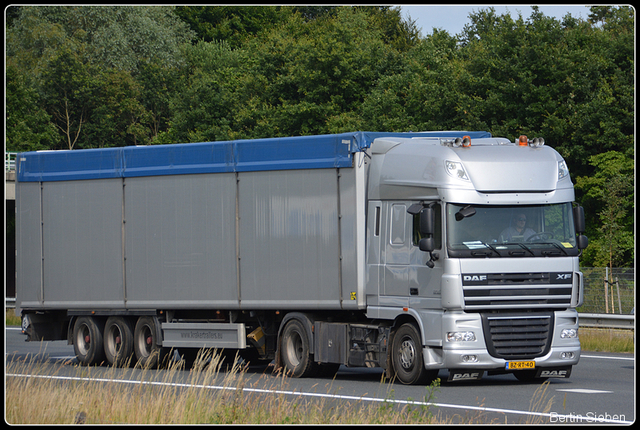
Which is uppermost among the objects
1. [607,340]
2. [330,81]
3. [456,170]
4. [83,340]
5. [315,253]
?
[330,81]

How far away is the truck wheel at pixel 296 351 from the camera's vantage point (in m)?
15.8

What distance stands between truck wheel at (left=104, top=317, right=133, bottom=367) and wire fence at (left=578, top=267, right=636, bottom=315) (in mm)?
11967

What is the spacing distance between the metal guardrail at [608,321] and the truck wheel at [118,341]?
10107 mm

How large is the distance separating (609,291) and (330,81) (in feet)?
79.6

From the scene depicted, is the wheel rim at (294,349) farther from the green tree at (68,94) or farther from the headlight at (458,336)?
the green tree at (68,94)

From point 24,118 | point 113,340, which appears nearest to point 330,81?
point 24,118

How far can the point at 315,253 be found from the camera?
15578 millimetres

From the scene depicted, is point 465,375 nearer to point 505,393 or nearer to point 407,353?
point 505,393

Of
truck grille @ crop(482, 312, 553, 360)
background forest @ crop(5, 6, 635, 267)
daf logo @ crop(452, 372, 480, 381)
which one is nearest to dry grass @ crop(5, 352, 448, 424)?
daf logo @ crop(452, 372, 480, 381)

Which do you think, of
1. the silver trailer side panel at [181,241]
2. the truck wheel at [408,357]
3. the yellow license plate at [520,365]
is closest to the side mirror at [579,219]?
the yellow license plate at [520,365]

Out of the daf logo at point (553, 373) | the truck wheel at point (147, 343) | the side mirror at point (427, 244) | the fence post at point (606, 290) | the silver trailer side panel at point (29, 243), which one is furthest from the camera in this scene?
the fence post at point (606, 290)

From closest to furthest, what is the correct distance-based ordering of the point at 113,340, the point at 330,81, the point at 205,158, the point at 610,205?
the point at 205,158 → the point at 113,340 → the point at 610,205 → the point at 330,81

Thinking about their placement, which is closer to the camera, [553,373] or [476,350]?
[476,350]

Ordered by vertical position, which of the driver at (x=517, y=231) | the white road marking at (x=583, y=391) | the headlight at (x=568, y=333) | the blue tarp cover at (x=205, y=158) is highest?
the blue tarp cover at (x=205, y=158)
